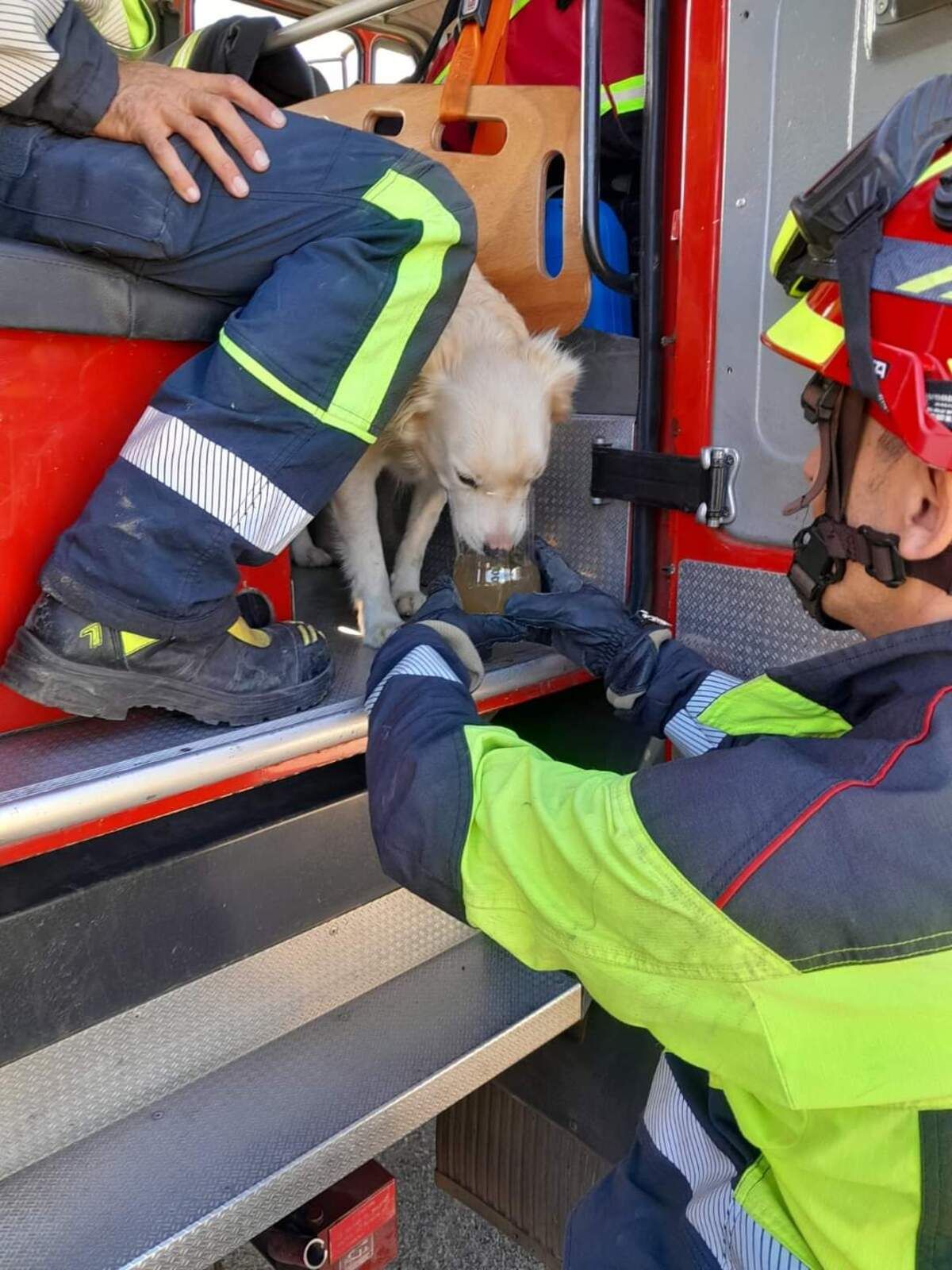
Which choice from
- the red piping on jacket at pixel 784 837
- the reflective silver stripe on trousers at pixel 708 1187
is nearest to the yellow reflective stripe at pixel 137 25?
the red piping on jacket at pixel 784 837

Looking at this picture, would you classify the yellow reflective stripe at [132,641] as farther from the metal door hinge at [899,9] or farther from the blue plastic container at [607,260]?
the metal door hinge at [899,9]

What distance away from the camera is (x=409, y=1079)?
5.93 ft

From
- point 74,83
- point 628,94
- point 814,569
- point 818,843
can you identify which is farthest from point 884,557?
point 628,94

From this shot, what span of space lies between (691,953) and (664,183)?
1.89m

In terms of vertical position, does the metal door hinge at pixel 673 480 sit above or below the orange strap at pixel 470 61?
below

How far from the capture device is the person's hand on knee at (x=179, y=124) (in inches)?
66.5

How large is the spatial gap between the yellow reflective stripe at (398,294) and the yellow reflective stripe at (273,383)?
2cm

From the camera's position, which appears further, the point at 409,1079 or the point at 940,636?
the point at 409,1079

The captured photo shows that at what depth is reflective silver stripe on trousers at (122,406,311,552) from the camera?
1679mm

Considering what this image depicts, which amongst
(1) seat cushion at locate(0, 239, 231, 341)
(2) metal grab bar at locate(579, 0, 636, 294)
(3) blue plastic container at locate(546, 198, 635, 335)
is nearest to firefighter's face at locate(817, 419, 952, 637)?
(1) seat cushion at locate(0, 239, 231, 341)

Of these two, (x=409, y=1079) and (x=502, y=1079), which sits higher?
(x=409, y=1079)

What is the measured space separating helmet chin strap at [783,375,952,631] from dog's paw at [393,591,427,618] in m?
1.85

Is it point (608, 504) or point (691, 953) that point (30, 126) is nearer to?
point (608, 504)

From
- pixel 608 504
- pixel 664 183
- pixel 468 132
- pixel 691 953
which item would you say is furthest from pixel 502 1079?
pixel 468 132
